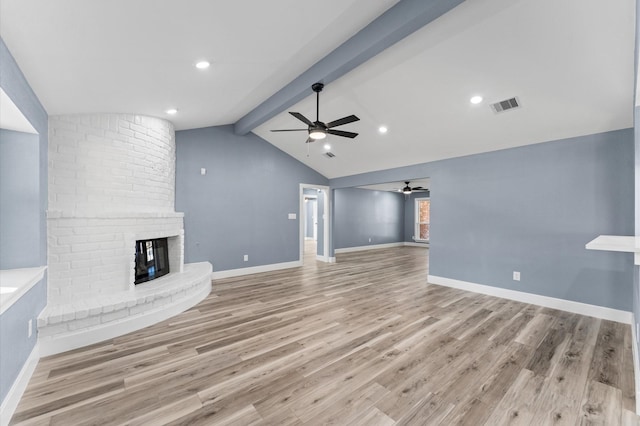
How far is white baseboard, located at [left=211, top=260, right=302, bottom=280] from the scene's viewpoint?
561 cm

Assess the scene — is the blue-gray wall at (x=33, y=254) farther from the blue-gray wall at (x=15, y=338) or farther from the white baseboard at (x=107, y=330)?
the white baseboard at (x=107, y=330)

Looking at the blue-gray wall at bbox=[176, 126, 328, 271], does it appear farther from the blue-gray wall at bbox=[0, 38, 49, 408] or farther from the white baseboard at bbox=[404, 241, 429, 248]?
the white baseboard at bbox=[404, 241, 429, 248]

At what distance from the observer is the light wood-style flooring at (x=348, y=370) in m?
1.85

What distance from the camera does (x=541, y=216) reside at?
13.4ft

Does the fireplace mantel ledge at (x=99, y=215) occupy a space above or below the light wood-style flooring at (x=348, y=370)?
above

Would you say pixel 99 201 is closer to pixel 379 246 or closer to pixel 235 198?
pixel 235 198

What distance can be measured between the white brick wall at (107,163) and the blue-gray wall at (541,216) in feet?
15.6

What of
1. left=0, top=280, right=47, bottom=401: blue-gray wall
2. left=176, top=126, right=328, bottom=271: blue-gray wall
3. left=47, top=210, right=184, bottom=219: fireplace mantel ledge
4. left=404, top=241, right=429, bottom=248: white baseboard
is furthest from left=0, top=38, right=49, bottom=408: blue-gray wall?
left=404, top=241, right=429, bottom=248: white baseboard

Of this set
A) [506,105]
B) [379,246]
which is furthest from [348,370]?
[379,246]

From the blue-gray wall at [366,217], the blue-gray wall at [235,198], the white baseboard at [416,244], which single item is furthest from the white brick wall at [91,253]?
the white baseboard at [416,244]

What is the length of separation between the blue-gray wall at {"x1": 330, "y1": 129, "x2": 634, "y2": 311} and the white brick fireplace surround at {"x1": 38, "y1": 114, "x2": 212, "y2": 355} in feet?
14.5

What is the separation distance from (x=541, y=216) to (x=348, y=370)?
145 inches

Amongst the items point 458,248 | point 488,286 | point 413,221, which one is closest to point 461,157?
point 458,248

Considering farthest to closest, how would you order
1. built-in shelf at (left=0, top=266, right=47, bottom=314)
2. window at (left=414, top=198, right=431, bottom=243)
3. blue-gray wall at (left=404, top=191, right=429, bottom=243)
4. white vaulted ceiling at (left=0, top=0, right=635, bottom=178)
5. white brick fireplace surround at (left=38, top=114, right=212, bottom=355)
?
1. blue-gray wall at (left=404, top=191, right=429, bottom=243)
2. window at (left=414, top=198, right=431, bottom=243)
3. white brick fireplace surround at (left=38, top=114, right=212, bottom=355)
4. white vaulted ceiling at (left=0, top=0, right=635, bottom=178)
5. built-in shelf at (left=0, top=266, right=47, bottom=314)
